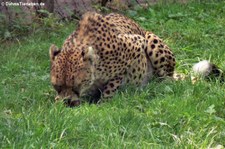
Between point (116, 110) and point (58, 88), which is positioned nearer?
point (116, 110)

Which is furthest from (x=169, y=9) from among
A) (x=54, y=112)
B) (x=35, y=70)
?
(x=54, y=112)

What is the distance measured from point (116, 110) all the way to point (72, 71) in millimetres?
828

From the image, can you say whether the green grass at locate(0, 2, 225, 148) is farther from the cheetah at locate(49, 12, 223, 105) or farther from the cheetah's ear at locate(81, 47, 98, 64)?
the cheetah's ear at locate(81, 47, 98, 64)

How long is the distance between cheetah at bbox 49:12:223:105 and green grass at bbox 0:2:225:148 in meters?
0.22

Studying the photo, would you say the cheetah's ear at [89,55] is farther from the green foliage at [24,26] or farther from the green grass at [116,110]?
the green foliage at [24,26]

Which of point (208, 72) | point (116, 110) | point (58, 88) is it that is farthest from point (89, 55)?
point (208, 72)

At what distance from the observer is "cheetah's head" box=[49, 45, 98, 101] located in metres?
6.08

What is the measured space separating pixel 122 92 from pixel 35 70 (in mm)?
1417

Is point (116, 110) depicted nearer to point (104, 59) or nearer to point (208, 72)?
point (104, 59)

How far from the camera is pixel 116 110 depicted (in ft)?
18.0

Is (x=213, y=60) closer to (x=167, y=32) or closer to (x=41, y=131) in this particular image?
(x=167, y=32)

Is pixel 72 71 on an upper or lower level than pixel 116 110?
upper

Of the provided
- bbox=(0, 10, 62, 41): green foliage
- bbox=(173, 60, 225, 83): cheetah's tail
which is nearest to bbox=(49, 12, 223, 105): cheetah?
bbox=(173, 60, 225, 83): cheetah's tail

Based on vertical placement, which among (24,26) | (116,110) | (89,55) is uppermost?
(89,55)
